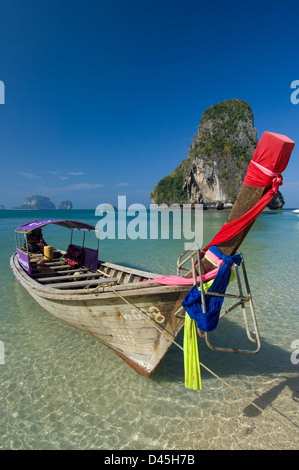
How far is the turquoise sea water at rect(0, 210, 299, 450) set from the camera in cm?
347

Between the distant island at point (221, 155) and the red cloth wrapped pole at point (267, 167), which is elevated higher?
the distant island at point (221, 155)

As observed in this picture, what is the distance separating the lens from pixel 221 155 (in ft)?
271

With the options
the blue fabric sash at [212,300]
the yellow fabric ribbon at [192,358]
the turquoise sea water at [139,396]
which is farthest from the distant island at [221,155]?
the yellow fabric ribbon at [192,358]

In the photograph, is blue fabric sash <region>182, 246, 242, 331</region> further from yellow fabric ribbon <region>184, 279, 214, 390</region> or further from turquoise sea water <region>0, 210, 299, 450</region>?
turquoise sea water <region>0, 210, 299, 450</region>

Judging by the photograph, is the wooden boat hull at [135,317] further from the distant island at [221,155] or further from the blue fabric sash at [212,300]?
the distant island at [221,155]

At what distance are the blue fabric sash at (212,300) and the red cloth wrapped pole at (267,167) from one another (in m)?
0.47

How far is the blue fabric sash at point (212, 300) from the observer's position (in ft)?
10.7

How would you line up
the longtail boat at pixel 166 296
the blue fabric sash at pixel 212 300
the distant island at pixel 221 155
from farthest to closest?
the distant island at pixel 221 155 < the blue fabric sash at pixel 212 300 < the longtail boat at pixel 166 296

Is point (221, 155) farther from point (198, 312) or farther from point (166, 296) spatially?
point (198, 312)

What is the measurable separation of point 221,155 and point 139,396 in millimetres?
88445

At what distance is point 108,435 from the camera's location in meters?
3.54

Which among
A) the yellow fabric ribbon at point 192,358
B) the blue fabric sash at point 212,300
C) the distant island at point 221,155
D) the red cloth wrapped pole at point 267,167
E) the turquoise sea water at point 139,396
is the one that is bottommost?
the turquoise sea water at point 139,396

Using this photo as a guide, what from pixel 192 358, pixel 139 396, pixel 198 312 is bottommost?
pixel 139 396

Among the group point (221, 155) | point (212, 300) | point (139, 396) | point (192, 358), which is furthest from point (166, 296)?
point (221, 155)
